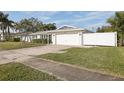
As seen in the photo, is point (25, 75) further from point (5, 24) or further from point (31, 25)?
point (31, 25)

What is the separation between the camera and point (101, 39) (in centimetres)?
2084

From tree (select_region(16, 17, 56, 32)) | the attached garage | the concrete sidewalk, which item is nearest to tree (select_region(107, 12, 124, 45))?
the attached garage

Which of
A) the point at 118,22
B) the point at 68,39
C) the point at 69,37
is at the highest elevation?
the point at 118,22

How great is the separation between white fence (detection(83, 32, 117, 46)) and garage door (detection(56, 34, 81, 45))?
39.5 inches

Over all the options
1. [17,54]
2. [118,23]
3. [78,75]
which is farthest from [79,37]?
[78,75]

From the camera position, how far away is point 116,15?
20.0m

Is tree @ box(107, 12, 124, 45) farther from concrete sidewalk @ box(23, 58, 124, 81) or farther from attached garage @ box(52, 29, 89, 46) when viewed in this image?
concrete sidewalk @ box(23, 58, 124, 81)

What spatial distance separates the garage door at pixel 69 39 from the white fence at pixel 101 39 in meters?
1.00

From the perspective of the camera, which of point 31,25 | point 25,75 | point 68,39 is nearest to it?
point 25,75

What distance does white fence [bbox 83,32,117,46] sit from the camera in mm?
19691

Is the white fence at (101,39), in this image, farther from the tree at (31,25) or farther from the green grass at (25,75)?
the tree at (31,25)

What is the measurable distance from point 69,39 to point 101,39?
206 inches
